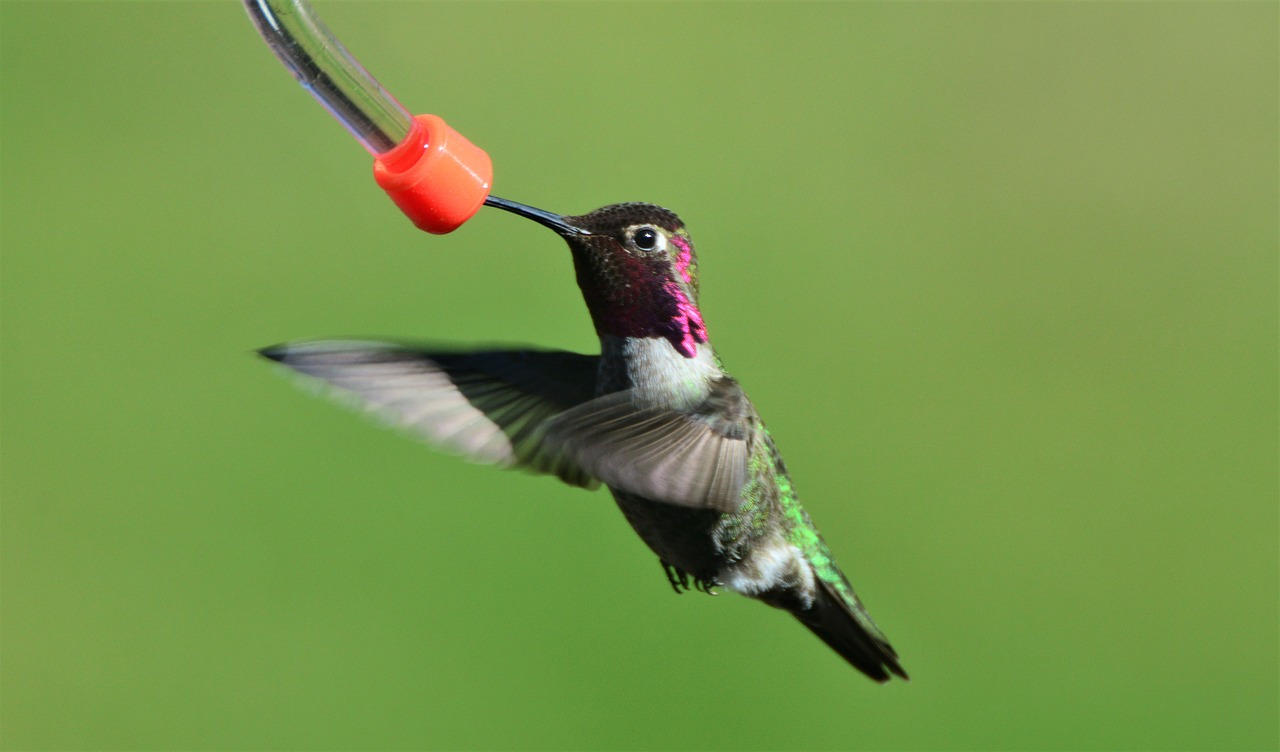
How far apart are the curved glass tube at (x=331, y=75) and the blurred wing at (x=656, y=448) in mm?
477

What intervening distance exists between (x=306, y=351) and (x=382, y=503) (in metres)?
2.14

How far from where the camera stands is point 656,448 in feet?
5.65

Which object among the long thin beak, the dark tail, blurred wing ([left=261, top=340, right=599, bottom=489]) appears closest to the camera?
the long thin beak

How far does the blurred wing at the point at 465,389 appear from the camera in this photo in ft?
6.44

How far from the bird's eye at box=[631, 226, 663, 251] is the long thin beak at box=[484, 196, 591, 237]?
9 centimetres

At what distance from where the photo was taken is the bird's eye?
205 cm

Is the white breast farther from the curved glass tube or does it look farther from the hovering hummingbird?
the curved glass tube

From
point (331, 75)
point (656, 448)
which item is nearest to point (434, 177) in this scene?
point (331, 75)

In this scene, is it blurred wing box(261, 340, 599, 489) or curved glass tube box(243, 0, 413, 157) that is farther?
blurred wing box(261, 340, 599, 489)

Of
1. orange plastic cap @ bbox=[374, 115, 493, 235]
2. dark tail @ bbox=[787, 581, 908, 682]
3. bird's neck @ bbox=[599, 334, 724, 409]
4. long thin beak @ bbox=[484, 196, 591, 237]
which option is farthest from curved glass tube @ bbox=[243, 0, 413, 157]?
dark tail @ bbox=[787, 581, 908, 682]

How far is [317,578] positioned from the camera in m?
3.95

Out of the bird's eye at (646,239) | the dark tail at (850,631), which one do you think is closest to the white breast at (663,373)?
the bird's eye at (646,239)

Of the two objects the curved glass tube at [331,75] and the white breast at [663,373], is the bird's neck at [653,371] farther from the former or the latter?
the curved glass tube at [331,75]

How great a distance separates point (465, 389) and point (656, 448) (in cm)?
59
